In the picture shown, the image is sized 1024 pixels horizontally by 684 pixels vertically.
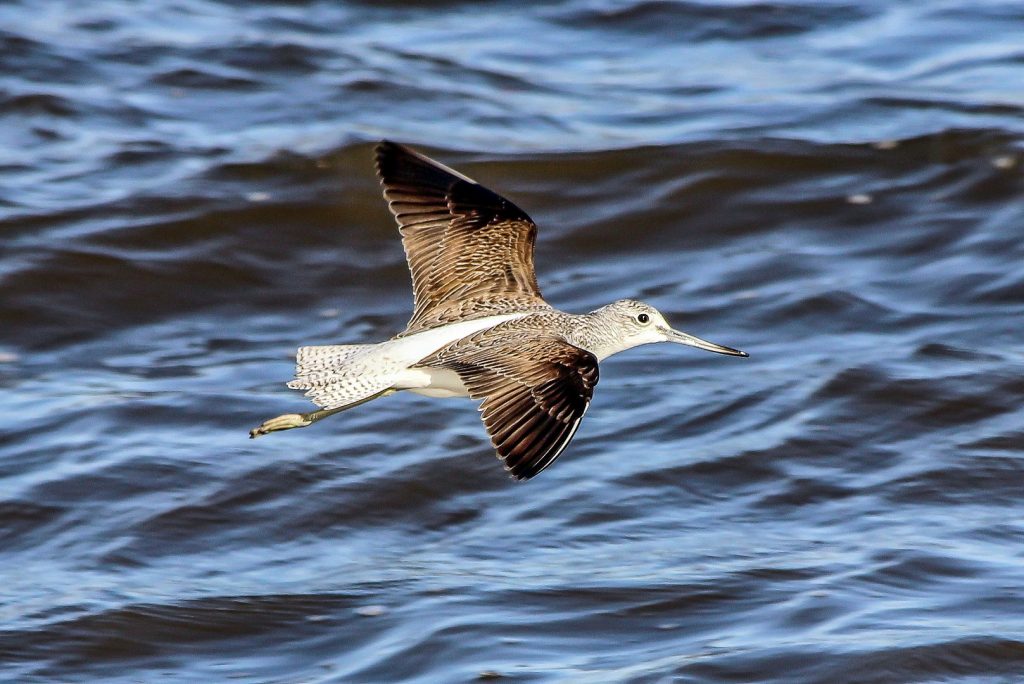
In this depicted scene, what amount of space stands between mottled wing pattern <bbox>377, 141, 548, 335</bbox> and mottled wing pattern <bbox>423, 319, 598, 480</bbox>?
0.64 meters

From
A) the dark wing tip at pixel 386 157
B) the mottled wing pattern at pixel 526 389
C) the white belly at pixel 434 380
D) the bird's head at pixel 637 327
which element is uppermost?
the dark wing tip at pixel 386 157

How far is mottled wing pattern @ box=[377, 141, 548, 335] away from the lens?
18.3 feet

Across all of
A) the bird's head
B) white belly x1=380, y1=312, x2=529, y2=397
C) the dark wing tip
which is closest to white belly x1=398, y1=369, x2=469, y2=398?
white belly x1=380, y1=312, x2=529, y2=397

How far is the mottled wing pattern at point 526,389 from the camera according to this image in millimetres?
4227

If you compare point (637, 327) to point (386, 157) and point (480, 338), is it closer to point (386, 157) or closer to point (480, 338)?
point (480, 338)

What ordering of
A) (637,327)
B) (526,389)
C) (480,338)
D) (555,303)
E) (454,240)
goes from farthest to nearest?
(555,303) < (454,240) < (637,327) < (480,338) < (526,389)

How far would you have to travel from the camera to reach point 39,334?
27.3ft

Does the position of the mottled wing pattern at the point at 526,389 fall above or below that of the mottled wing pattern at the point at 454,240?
below

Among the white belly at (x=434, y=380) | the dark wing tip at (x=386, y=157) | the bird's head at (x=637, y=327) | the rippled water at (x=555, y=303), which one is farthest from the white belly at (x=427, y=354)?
the rippled water at (x=555, y=303)

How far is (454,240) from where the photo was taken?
567cm

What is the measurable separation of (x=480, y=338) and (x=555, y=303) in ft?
11.3

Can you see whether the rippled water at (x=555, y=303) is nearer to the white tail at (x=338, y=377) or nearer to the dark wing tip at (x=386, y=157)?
the white tail at (x=338, y=377)

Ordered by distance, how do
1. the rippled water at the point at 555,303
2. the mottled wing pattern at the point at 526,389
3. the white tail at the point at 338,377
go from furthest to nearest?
1. the rippled water at the point at 555,303
2. the white tail at the point at 338,377
3. the mottled wing pattern at the point at 526,389

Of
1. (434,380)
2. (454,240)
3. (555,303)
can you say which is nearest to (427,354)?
(434,380)
